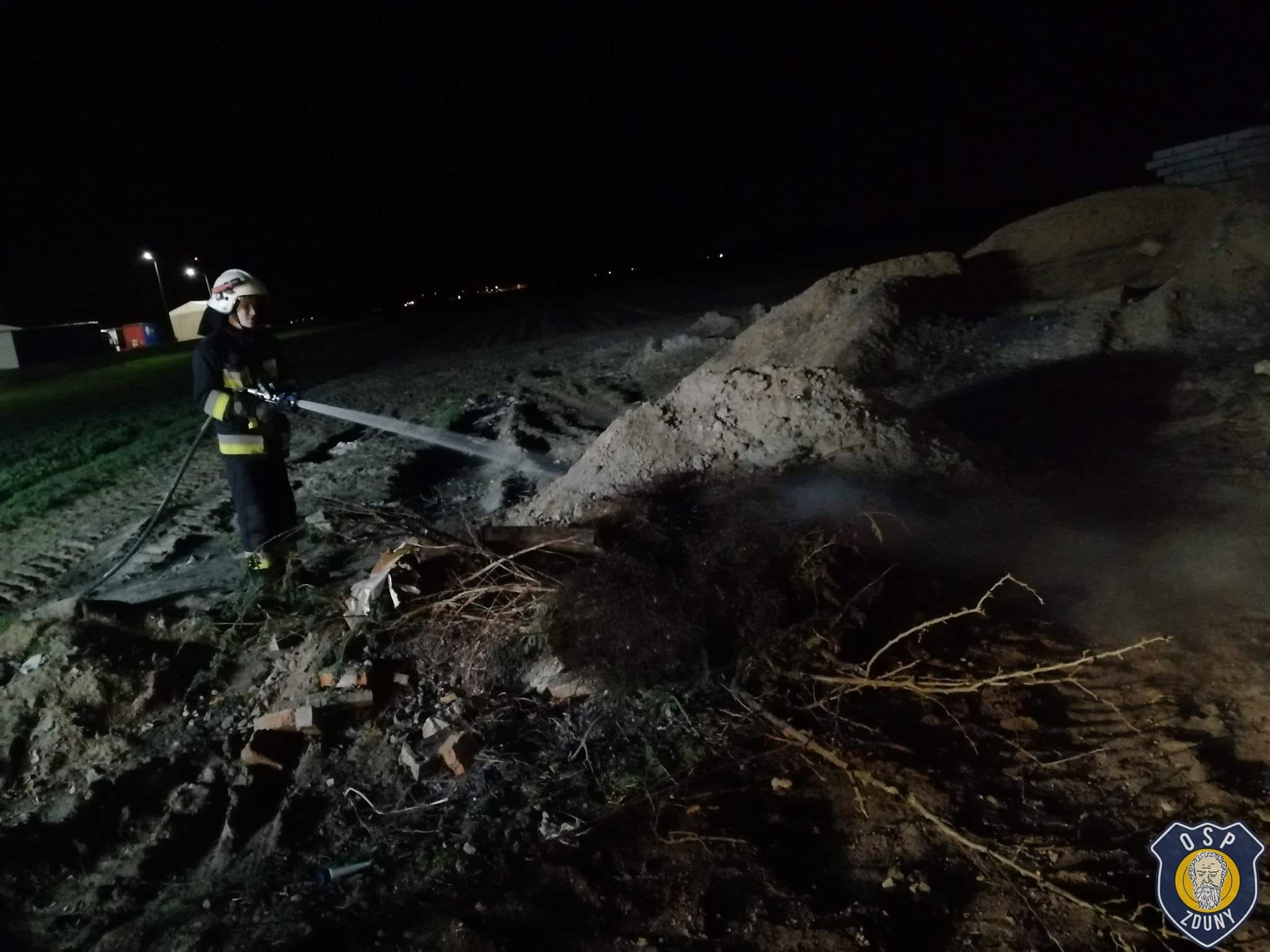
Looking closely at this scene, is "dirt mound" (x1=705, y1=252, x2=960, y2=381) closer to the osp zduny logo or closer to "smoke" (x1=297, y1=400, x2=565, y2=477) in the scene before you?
"smoke" (x1=297, y1=400, x2=565, y2=477)

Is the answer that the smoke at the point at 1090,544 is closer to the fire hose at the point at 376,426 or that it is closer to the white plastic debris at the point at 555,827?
the white plastic debris at the point at 555,827

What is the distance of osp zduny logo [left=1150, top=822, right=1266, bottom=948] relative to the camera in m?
2.20

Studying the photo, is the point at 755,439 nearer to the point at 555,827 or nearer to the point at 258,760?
the point at 555,827

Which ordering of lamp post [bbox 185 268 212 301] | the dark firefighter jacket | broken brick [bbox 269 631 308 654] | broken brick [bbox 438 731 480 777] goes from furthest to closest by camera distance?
lamp post [bbox 185 268 212 301] < the dark firefighter jacket < broken brick [bbox 269 631 308 654] < broken brick [bbox 438 731 480 777]

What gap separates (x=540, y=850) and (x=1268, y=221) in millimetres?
10494

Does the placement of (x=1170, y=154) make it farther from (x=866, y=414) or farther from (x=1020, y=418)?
(x=866, y=414)

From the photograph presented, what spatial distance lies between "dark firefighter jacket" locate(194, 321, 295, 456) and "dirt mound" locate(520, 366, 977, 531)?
6.03 ft

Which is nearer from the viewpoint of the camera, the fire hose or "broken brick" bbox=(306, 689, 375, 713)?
"broken brick" bbox=(306, 689, 375, 713)

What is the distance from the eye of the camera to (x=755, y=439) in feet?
19.4

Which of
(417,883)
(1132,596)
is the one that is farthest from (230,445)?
(1132,596)

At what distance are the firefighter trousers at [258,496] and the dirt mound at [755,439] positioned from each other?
5.67ft

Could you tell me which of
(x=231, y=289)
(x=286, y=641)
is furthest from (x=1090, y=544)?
(x=231, y=289)

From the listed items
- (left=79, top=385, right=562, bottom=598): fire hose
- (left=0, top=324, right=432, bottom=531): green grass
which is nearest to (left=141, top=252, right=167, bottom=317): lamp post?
(left=0, top=324, right=432, bottom=531): green grass

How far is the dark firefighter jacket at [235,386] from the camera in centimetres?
521
